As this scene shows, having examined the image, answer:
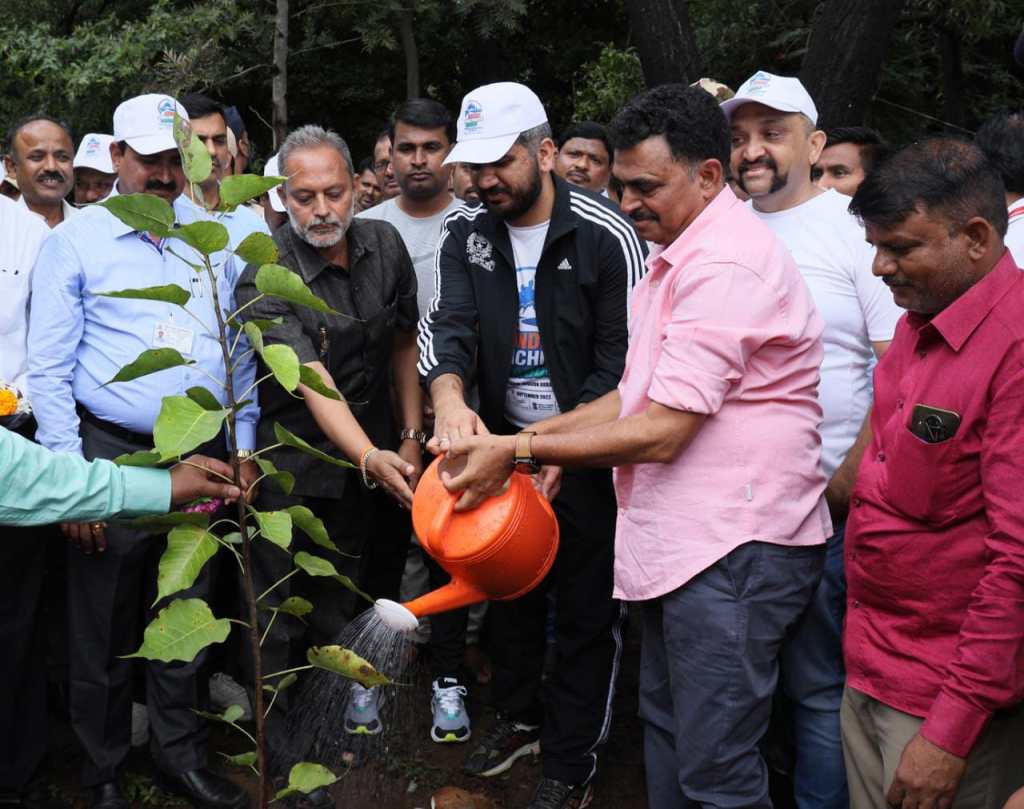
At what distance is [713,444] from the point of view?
2562 millimetres

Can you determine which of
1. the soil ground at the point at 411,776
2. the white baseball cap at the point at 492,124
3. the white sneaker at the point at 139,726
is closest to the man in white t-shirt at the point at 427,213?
the soil ground at the point at 411,776

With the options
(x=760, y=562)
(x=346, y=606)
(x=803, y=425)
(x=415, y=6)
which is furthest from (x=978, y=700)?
(x=415, y=6)

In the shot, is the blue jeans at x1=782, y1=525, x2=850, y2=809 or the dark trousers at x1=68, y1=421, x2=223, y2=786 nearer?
the blue jeans at x1=782, y1=525, x2=850, y2=809

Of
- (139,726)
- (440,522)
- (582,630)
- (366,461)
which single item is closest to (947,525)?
(440,522)

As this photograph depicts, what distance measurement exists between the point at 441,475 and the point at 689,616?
0.72m

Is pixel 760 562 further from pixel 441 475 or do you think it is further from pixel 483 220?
pixel 483 220

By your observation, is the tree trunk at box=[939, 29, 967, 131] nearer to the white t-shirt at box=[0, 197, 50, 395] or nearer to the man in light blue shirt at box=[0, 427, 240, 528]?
the white t-shirt at box=[0, 197, 50, 395]

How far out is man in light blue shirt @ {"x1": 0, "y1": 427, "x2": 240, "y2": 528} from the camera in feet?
8.38

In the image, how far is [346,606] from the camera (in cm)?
403

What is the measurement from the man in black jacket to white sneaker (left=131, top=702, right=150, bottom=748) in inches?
61.4

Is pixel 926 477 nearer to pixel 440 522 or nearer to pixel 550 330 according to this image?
pixel 440 522

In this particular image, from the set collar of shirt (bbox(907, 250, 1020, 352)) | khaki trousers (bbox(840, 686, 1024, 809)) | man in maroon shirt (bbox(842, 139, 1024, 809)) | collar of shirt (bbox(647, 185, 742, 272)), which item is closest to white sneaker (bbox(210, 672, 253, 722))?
khaki trousers (bbox(840, 686, 1024, 809))

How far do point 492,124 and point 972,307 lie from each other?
1.70 meters

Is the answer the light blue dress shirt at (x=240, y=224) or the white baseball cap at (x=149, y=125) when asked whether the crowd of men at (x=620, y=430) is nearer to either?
the white baseball cap at (x=149, y=125)
